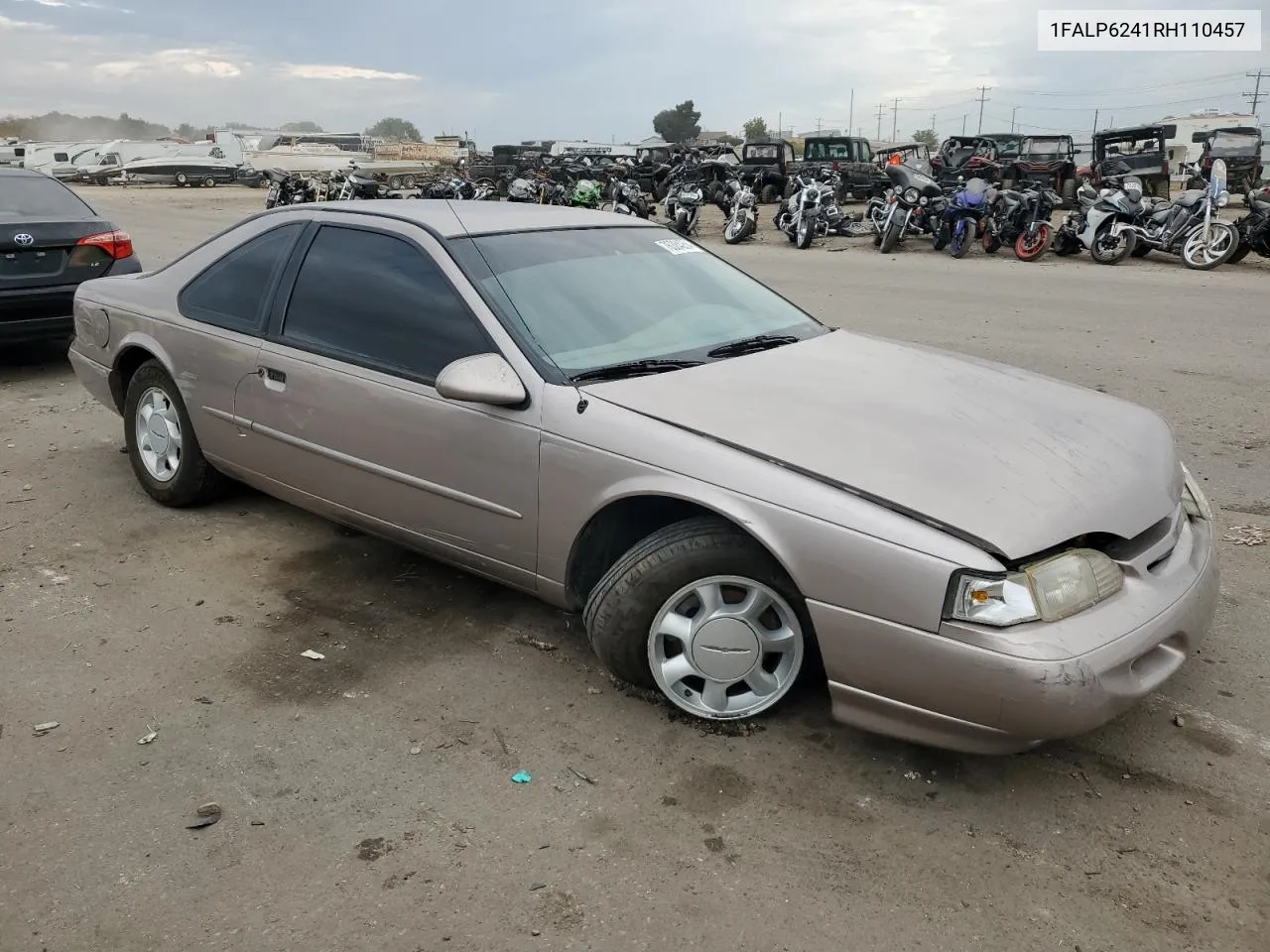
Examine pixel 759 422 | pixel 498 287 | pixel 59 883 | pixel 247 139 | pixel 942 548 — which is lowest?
pixel 59 883

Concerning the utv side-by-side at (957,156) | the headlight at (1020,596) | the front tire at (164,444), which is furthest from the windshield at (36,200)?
the utv side-by-side at (957,156)

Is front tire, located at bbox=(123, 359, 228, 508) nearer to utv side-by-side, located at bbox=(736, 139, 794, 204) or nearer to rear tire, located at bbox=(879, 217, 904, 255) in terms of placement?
rear tire, located at bbox=(879, 217, 904, 255)

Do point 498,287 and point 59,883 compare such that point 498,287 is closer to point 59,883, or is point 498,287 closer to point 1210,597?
point 59,883

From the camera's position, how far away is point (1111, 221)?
48.4 ft

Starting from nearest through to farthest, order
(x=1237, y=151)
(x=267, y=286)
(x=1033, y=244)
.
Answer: (x=267, y=286) → (x=1033, y=244) → (x=1237, y=151)

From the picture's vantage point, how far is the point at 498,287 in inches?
138

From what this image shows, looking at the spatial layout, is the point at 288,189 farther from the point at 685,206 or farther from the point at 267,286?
the point at 267,286

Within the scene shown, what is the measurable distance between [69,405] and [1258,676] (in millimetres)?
6938

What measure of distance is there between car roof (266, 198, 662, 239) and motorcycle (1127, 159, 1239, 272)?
40.4ft

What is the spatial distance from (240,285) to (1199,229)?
1361cm

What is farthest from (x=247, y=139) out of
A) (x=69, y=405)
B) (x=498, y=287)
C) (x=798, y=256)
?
(x=498, y=287)

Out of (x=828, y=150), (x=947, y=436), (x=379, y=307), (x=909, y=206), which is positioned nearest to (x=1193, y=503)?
(x=947, y=436)

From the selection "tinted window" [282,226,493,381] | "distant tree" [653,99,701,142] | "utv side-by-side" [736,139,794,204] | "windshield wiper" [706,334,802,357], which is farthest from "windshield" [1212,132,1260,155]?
"distant tree" [653,99,701,142]

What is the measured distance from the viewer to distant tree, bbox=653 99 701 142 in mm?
100938
